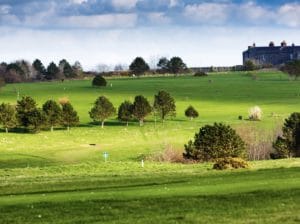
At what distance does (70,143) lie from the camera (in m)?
72.2

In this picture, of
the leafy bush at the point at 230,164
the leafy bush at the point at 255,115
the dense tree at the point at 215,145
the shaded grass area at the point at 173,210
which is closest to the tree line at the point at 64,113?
the leafy bush at the point at 255,115

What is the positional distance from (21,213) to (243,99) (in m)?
106

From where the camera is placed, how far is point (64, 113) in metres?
85.4

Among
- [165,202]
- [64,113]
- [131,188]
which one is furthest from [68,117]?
[165,202]

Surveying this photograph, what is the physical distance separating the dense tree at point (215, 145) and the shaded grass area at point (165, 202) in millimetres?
23328

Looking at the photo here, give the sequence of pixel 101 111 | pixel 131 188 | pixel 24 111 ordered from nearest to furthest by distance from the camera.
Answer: pixel 131 188
pixel 24 111
pixel 101 111

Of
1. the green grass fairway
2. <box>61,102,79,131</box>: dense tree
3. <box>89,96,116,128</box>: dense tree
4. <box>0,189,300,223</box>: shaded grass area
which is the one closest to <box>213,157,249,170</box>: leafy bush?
the green grass fairway

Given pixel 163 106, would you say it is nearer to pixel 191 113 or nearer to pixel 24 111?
pixel 191 113

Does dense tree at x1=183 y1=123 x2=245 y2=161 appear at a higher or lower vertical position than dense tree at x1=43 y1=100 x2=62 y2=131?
lower

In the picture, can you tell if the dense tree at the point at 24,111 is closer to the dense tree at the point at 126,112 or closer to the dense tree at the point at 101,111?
the dense tree at the point at 101,111

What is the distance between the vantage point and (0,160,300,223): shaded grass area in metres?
21.7

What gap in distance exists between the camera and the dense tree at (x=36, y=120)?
8150cm

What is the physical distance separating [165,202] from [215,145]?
1246 inches

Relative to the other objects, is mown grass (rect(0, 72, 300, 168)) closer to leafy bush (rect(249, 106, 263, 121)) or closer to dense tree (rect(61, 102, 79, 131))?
leafy bush (rect(249, 106, 263, 121))
